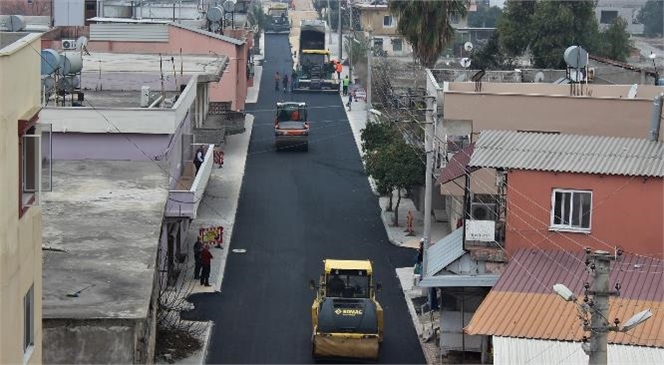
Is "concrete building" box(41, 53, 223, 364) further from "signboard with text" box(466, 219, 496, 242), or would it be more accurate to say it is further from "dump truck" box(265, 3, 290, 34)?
"dump truck" box(265, 3, 290, 34)

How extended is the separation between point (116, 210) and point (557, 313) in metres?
9.85

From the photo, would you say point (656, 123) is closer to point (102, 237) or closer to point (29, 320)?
point (102, 237)

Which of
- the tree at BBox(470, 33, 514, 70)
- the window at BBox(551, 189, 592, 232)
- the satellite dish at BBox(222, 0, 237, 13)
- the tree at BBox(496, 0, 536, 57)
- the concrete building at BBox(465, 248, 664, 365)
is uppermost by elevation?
the satellite dish at BBox(222, 0, 237, 13)

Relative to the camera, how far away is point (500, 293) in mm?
26016

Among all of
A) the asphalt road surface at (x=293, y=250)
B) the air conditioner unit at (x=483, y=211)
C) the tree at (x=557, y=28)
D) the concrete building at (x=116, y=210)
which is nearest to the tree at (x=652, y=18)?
the tree at (x=557, y=28)

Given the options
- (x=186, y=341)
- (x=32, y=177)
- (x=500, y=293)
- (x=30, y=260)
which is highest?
A: (x=32, y=177)

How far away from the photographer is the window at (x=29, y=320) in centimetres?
1717

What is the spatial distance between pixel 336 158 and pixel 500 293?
35.7 m

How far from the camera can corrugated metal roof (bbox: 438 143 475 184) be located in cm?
3431

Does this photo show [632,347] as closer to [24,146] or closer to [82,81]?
[24,146]

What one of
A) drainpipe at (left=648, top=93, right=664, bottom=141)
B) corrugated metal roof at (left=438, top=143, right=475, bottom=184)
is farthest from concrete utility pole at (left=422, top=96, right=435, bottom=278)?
drainpipe at (left=648, top=93, right=664, bottom=141)

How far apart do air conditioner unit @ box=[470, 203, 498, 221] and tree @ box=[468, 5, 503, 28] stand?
109866 millimetres

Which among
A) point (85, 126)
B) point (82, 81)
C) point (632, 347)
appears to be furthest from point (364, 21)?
point (632, 347)

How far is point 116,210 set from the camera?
2944 centimetres
